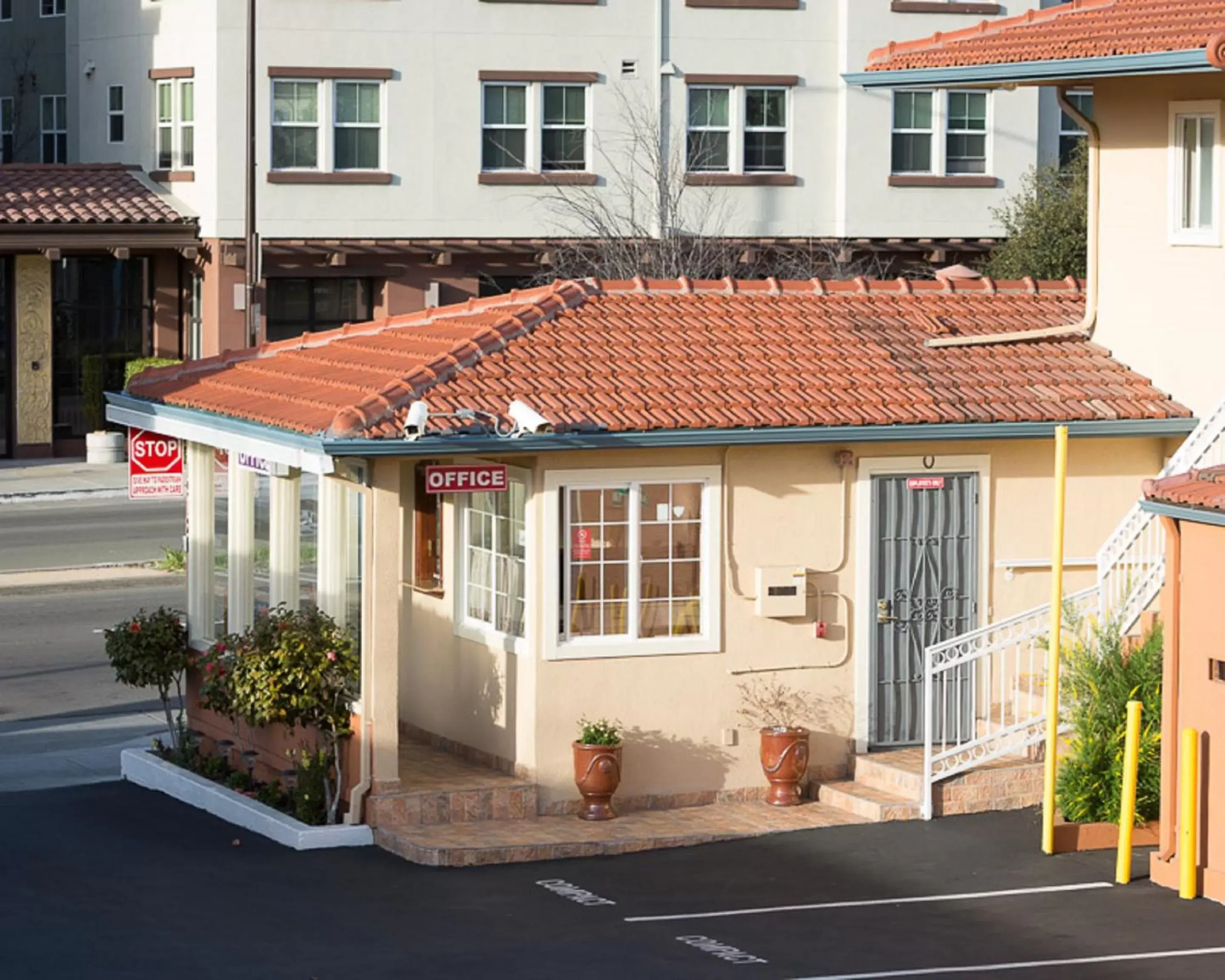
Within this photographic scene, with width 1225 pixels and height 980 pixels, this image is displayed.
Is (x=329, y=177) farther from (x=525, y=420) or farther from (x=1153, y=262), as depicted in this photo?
(x=525, y=420)

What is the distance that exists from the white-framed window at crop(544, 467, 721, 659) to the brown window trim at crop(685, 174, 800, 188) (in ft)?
81.1

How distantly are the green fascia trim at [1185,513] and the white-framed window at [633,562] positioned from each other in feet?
11.5

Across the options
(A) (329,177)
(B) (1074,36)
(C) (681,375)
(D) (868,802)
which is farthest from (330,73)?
(D) (868,802)

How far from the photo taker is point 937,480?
18328 mm

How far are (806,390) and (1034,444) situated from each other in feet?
6.45

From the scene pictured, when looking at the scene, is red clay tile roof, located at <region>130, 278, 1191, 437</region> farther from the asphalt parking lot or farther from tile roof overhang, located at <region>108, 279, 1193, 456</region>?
the asphalt parking lot

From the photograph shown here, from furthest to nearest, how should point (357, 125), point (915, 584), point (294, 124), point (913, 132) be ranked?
point (913, 132) → point (357, 125) → point (294, 124) → point (915, 584)

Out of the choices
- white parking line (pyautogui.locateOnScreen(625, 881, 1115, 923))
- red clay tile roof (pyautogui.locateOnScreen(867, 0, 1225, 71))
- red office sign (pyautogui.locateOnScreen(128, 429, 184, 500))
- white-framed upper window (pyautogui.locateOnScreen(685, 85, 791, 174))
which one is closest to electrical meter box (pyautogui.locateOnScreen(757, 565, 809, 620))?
white parking line (pyautogui.locateOnScreen(625, 881, 1115, 923))

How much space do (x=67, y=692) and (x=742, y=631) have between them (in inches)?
327

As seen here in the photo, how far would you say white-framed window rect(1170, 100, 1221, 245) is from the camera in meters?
18.9

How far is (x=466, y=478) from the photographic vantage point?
16.7m

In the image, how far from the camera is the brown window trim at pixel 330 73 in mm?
39500

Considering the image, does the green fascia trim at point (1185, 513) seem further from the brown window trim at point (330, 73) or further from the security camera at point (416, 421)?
the brown window trim at point (330, 73)

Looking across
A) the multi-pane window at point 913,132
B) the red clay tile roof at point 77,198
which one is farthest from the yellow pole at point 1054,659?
the multi-pane window at point 913,132
